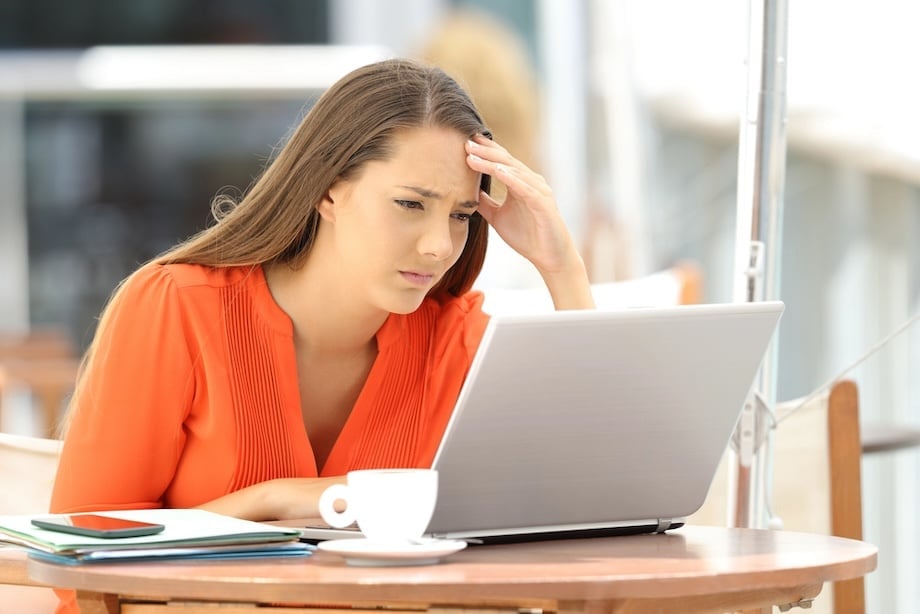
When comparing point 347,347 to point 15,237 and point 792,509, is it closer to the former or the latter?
point 792,509

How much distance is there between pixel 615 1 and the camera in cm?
486

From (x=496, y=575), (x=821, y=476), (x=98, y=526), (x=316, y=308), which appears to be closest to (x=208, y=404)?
(x=316, y=308)

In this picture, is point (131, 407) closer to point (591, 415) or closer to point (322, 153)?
point (322, 153)

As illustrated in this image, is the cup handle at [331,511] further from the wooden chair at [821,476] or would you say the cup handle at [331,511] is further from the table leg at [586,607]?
the wooden chair at [821,476]

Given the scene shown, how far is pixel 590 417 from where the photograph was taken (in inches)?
52.5

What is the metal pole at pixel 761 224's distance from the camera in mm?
1849

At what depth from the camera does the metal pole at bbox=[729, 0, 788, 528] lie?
1.85 metres

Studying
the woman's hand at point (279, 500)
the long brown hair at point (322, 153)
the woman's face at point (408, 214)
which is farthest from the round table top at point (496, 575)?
the long brown hair at point (322, 153)

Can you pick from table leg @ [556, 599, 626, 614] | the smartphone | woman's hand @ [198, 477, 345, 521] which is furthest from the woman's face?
table leg @ [556, 599, 626, 614]

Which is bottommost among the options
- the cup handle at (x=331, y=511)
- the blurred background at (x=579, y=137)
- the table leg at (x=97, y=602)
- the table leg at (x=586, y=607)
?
the table leg at (x=97, y=602)

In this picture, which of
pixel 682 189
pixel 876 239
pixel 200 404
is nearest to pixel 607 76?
pixel 682 189

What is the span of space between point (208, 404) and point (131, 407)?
10 centimetres

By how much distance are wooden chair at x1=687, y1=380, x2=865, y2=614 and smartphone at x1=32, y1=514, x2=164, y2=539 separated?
897mm

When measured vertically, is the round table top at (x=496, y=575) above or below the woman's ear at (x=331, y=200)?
below
